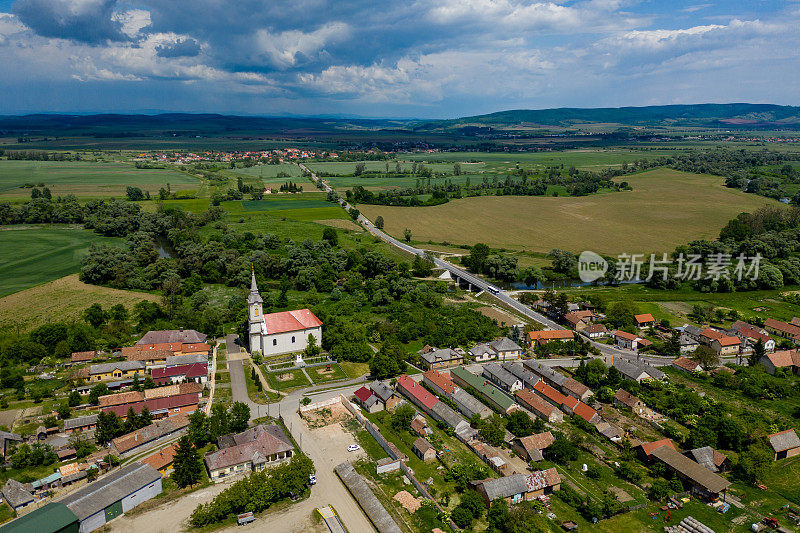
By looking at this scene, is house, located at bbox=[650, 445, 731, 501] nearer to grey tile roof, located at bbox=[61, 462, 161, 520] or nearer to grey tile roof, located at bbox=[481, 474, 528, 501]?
grey tile roof, located at bbox=[481, 474, 528, 501]

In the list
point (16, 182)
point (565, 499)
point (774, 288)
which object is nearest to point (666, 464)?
point (565, 499)

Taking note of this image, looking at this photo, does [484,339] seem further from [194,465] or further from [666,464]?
[194,465]

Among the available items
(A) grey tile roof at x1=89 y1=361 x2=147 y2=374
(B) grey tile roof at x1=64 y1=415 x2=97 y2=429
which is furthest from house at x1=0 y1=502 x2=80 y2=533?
(A) grey tile roof at x1=89 y1=361 x2=147 y2=374

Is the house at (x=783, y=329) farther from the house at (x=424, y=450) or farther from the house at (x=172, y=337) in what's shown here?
the house at (x=172, y=337)

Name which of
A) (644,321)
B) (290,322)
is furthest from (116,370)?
(644,321)

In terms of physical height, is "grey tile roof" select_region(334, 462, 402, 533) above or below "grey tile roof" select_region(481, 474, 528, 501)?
below

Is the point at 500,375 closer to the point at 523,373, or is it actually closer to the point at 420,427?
the point at 523,373
